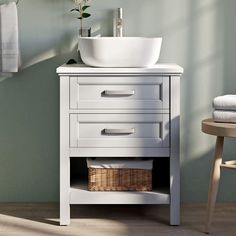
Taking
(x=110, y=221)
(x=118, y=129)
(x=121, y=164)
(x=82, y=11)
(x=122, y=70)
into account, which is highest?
(x=82, y=11)

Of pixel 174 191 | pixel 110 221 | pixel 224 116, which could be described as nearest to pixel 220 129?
pixel 224 116

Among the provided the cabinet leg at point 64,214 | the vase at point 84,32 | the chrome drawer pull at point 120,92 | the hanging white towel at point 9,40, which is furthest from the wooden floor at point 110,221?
the vase at point 84,32

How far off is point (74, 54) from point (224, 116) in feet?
2.96

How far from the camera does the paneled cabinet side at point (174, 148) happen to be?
10.1 feet

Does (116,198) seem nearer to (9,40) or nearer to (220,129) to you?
(220,129)

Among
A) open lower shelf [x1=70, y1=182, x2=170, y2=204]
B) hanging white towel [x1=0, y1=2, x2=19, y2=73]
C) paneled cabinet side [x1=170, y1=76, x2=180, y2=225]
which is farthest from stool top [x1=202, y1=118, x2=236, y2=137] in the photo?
hanging white towel [x1=0, y1=2, x2=19, y2=73]

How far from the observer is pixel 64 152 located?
10.2 ft

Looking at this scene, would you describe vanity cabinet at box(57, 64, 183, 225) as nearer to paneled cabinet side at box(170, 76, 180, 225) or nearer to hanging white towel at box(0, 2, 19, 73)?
paneled cabinet side at box(170, 76, 180, 225)

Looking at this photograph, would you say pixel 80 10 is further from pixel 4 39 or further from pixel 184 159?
pixel 184 159

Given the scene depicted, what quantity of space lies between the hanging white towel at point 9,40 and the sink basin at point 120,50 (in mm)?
417

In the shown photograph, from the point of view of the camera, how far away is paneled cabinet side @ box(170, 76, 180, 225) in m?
3.07

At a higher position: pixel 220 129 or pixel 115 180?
pixel 220 129

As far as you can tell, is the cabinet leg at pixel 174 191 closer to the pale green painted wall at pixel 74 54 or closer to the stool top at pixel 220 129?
the stool top at pixel 220 129

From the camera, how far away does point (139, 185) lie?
10.4ft
